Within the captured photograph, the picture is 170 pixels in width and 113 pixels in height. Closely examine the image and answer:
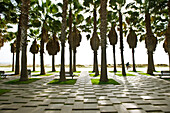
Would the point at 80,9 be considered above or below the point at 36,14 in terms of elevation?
above

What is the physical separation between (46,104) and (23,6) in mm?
11770

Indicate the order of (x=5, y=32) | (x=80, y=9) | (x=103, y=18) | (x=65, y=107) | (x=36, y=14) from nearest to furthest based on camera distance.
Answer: (x=65, y=107), (x=103, y=18), (x=36, y=14), (x=80, y=9), (x=5, y=32)

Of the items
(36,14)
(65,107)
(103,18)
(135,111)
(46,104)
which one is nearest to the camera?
(135,111)

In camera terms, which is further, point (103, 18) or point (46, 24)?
point (46, 24)

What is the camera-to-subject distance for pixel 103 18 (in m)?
13.3

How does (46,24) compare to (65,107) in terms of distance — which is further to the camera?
(46,24)

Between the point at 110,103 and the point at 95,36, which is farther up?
the point at 95,36

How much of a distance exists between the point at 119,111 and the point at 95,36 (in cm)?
1713

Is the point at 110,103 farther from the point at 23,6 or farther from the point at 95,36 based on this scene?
the point at 95,36

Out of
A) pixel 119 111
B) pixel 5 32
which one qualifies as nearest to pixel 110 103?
pixel 119 111

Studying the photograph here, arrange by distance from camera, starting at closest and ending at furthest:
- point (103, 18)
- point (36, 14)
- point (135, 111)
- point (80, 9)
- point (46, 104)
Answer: point (135, 111) < point (46, 104) < point (103, 18) < point (36, 14) < point (80, 9)

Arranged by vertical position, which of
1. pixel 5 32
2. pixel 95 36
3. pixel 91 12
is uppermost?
pixel 91 12

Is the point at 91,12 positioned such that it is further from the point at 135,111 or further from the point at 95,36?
the point at 135,111

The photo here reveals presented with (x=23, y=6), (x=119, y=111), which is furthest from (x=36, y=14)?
(x=119, y=111)
